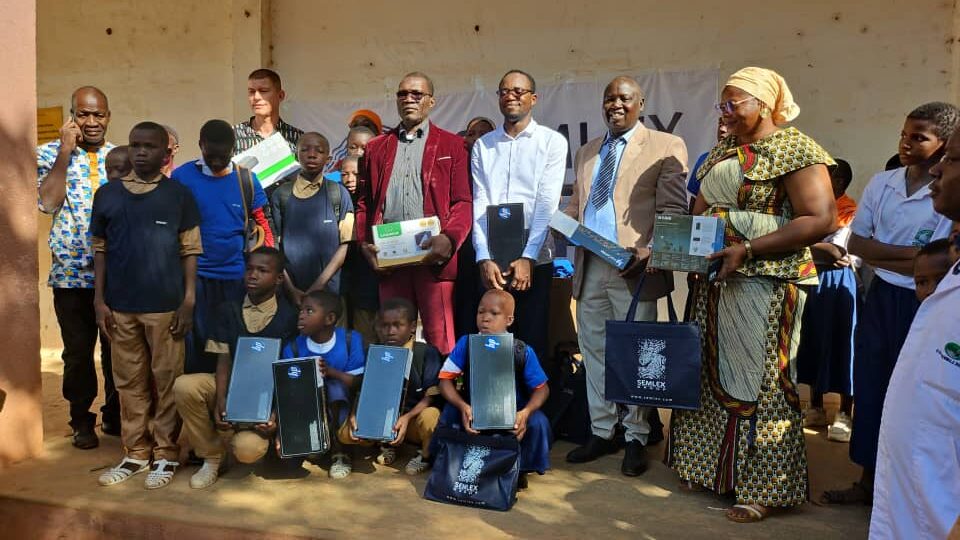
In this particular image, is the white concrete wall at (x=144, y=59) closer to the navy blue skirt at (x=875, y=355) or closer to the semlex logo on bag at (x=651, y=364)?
the semlex logo on bag at (x=651, y=364)

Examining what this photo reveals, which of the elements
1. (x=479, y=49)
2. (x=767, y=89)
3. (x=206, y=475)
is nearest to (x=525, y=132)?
(x=767, y=89)

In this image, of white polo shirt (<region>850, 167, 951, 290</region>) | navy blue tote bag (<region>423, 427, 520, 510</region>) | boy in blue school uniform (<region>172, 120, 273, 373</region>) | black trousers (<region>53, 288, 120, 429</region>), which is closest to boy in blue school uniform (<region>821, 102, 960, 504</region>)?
white polo shirt (<region>850, 167, 951, 290</region>)

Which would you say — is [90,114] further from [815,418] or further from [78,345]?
[815,418]

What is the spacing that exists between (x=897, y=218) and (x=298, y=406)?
9.14ft

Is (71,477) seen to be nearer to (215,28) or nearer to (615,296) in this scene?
(615,296)

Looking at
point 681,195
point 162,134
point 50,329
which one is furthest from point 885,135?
point 50,329

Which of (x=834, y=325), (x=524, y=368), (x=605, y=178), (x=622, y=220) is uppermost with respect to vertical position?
(x=605, y=178)

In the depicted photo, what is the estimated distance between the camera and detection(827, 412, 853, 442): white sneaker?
15.7 feet

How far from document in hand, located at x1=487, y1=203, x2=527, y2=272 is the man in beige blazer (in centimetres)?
31

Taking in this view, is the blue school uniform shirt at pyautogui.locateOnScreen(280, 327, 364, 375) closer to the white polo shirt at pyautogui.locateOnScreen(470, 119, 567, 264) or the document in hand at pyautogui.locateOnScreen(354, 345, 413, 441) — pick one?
the document in hand at pyautogui.locateOnScreen(354, 345, 413, 441)

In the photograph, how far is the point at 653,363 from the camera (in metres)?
3.67

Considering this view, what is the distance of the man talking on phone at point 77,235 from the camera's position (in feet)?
14.8

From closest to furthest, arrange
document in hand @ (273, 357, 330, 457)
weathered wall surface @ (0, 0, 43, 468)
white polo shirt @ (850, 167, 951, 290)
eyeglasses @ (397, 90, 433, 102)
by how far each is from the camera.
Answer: white polo shirt @ (850, 167, 951, 290)
document in hand @ (273, 357, 330, 457)
weathered wall surface @ (0, 0, 43, 468)
eyeglasses @ (397, 90, 433, 102)

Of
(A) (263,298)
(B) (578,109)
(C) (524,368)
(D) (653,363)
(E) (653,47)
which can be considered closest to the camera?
(D) (653,363)
